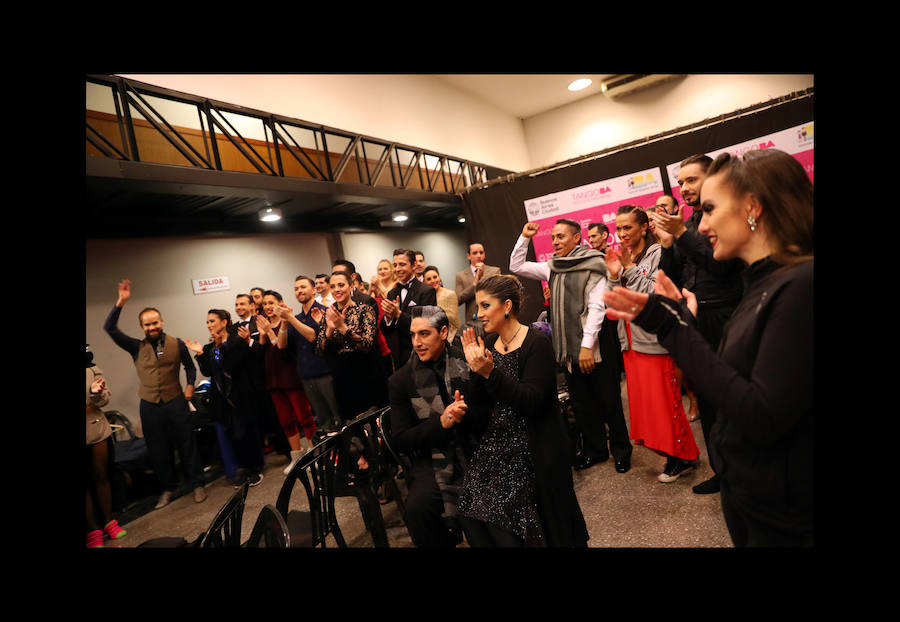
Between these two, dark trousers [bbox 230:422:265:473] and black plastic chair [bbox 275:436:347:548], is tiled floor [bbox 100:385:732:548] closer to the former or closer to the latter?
dark trousers [bbox 230:422:265:473]

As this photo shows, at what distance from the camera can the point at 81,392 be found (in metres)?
1.37

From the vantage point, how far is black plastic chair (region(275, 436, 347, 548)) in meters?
1.73

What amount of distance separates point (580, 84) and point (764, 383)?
927 cm

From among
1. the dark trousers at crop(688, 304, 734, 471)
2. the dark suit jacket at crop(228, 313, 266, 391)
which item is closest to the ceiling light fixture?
the dark suit jacket at crop(228, 313, 266, 391)

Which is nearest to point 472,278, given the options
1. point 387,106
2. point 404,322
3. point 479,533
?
point 404,322

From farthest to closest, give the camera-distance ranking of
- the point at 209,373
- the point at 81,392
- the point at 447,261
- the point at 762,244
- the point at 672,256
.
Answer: the point at 447,261 < the point at 209,373 < the point at 672,256 < the point at 81,392 < the point at 762,244

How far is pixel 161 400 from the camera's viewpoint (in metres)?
3.41

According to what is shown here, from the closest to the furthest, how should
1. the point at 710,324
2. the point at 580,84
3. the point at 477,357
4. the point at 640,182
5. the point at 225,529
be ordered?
the point at 225,529 → the point at 477,357 → the point at 710,324 → the point at 640,182 → the point at 580,84

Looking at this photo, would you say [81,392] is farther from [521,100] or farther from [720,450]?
Answer: [521,100]

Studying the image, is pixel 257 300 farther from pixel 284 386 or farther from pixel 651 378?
pixel 651 378

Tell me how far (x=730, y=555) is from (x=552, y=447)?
650 millimetres

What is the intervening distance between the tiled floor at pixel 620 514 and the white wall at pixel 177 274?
1.85 m

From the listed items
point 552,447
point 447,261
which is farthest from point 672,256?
point 447,261

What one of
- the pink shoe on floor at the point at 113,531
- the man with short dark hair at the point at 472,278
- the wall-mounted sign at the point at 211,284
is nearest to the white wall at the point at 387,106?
the wall-mounted sign at the point at 211,284
